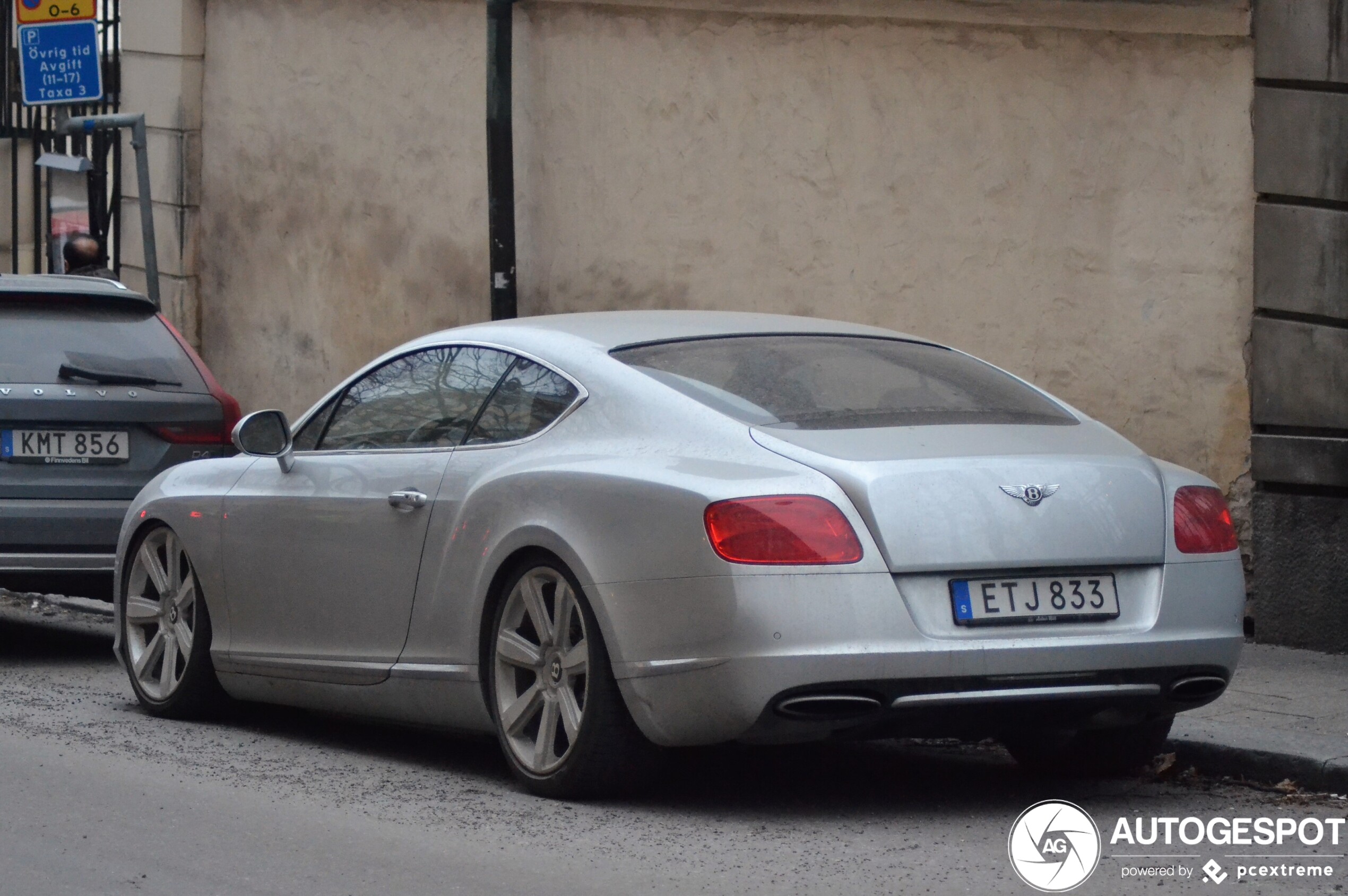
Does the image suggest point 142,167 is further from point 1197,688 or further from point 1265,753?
point 1197,688

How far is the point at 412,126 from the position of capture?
41.5 feet

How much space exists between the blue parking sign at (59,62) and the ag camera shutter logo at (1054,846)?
31.3 ft

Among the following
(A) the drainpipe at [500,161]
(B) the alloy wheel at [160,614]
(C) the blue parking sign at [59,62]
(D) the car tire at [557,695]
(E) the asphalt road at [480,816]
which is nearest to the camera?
(E) the asphalt road at [480,816]

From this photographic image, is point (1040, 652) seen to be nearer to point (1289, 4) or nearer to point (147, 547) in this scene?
point (147, 547)

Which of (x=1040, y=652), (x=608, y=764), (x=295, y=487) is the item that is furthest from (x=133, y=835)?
(x=1040, y=652)

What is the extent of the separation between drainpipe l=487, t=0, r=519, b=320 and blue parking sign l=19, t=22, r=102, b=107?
10.2 ft

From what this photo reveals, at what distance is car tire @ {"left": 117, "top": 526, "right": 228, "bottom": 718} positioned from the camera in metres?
7.40

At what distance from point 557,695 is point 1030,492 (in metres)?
1.41

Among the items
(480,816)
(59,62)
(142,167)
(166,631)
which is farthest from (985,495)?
(59,62)

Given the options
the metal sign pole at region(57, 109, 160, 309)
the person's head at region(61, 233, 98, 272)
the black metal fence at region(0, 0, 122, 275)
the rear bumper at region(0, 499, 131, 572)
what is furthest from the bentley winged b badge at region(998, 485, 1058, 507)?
the black metal fence at region(0, 0, 122, 275)

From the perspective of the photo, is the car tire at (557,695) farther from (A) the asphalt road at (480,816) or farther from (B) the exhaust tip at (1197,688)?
(B) the exhaust tip at (1197,688)

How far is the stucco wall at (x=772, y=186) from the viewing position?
926 cm

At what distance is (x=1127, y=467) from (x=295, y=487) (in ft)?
9.13

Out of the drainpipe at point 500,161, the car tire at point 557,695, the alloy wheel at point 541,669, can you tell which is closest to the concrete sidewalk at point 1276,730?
the car tire at point 557,695
